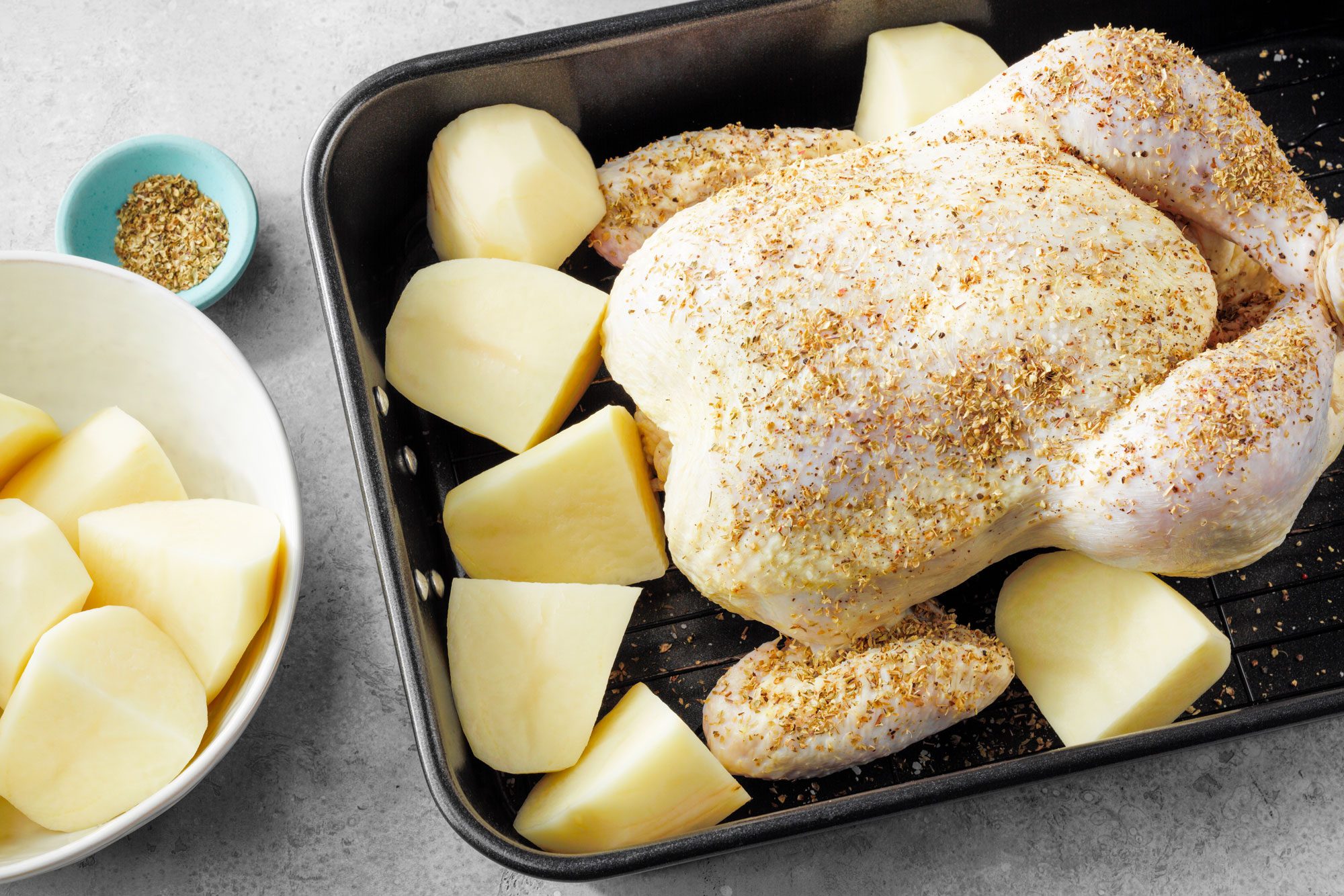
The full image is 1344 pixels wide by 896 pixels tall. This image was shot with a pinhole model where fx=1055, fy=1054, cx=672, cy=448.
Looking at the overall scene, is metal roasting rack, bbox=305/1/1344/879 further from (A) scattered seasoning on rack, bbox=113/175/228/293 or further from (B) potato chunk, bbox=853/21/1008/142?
(A) scattered seasoning on rack, bbox=113/175/228/293

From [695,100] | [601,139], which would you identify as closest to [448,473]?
[601,139]

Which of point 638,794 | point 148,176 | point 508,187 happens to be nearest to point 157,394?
point 148,176

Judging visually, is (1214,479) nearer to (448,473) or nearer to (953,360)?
(953,360)

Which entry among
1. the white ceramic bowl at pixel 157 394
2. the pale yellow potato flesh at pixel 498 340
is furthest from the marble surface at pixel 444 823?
the pale yellow potato flesh at pixel 498 340

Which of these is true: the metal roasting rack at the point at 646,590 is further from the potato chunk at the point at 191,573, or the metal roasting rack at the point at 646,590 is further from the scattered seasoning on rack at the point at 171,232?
the scattered seasoning on rack at the point at 171,232

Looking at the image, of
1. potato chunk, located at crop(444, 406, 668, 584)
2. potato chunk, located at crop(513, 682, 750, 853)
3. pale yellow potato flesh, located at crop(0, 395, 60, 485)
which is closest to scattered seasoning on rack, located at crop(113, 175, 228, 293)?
pale yellow potato flesh, located at crop(0, 395, 60, 485)

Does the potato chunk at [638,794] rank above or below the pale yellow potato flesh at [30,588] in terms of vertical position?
below
